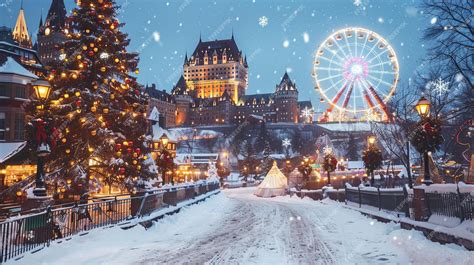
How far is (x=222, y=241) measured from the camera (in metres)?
13.3

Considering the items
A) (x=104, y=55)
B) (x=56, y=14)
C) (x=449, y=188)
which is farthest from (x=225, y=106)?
(x=449, y=188)

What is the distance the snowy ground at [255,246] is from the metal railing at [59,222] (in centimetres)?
42

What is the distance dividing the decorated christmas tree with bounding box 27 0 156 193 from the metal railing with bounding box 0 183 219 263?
102 inches

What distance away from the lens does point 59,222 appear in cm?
1209

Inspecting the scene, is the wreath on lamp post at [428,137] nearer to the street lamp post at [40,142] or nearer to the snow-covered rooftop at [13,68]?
the street lamp post at [40,142]

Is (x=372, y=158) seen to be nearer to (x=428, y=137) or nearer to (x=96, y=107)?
(x=428, y=137)

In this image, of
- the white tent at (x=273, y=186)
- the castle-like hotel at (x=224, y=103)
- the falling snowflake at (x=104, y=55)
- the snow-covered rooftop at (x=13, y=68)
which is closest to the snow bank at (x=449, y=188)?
the falling snowflake at (x=104, y=55)

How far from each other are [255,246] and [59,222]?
626 centimetres

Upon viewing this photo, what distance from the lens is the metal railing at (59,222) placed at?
9664 millimetres

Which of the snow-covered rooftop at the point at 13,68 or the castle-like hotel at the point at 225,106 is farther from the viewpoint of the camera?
the castle-like hotel at the point at 225,106

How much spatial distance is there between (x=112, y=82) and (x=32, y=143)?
7.23 metres

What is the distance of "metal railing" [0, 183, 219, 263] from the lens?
9.66 metres

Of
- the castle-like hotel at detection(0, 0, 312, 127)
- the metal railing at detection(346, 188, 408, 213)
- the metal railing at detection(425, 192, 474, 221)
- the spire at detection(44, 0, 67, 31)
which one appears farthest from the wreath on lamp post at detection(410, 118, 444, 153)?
the castle-like hotel at detection(0, 0, 312, 127)

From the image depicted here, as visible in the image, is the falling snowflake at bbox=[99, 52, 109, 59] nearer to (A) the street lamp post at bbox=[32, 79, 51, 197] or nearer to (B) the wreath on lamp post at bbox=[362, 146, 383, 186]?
(A) the street lamp post at bbox=[32, 79, 51, 197]
